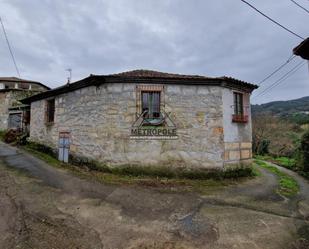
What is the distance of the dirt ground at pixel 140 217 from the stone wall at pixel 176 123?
4.93 ft

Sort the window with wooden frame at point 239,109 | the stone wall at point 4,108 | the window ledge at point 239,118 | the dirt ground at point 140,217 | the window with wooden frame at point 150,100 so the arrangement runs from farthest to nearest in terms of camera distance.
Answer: the stone wall at point 4,108 < the window with wooden frame at point 239,109 < the window ledge at point 239,118 < the window with wooden frame at point 150,100 < the dirt ground at point 140,217

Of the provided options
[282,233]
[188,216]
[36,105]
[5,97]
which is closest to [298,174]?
[282,233]

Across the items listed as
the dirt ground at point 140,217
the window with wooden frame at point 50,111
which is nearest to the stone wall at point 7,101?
the window with wooden frame at point 50,111

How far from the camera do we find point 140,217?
4395mm

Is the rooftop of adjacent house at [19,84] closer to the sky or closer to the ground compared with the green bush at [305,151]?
closer to the sky

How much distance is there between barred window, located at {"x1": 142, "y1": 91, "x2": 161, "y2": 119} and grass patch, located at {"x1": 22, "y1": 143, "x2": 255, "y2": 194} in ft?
6.58

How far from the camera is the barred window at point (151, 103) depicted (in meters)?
7.89

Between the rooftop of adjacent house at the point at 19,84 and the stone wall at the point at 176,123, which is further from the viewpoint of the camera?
the rooftop of adjacent house at the point at 19,84

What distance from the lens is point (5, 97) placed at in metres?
22.7

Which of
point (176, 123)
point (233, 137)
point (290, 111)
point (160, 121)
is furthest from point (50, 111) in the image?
point (290, 111)

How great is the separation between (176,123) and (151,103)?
1.20 m

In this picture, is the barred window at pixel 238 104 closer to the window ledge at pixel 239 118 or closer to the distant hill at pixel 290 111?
the window ledge at pixel 239 118

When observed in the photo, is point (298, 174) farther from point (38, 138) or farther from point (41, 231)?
point (38, 138)

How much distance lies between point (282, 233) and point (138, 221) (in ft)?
8.88
